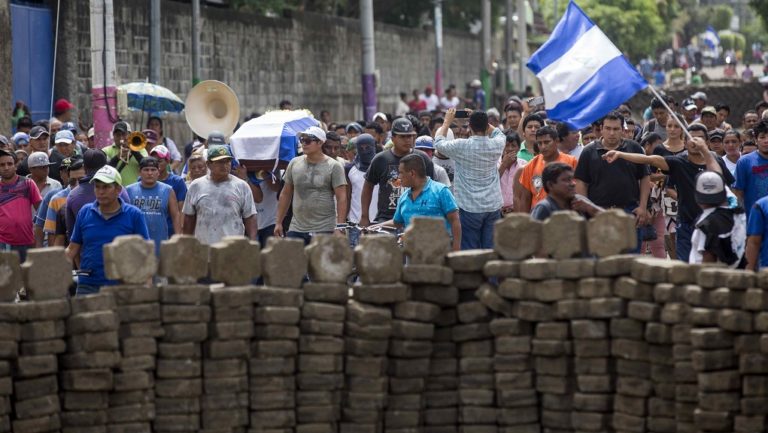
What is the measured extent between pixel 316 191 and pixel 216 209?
1.14 metres

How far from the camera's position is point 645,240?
12625 mm

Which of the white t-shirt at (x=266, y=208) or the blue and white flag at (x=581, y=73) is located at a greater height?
the blue and white flag at (x=581, y=73)

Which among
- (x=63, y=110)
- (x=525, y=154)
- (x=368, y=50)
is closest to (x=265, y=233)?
(x=525, y=154)

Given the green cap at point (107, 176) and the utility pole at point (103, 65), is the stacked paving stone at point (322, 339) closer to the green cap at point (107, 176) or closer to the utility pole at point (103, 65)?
the green cap at point (107, 176)

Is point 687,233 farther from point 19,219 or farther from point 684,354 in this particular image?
point 19,219

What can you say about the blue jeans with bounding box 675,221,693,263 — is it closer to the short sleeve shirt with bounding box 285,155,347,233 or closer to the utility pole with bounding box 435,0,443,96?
the short sleeve shirt with bounding box 285,155,347,233

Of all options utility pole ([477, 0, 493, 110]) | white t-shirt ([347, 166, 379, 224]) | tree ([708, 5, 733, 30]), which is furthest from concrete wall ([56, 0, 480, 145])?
tree ([708, 5, 733, 30])

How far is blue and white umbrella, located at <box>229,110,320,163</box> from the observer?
13742mm

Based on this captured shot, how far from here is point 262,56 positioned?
32.8 m

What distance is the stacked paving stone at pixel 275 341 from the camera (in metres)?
8.09

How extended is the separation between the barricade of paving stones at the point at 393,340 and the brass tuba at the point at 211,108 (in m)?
10.8

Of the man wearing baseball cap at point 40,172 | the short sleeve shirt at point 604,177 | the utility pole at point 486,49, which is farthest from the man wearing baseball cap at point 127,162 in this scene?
the utility pole at point 486,49

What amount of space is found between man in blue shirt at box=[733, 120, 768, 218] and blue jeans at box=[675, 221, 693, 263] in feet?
1.58

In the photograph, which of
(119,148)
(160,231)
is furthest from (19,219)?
(119,148)
